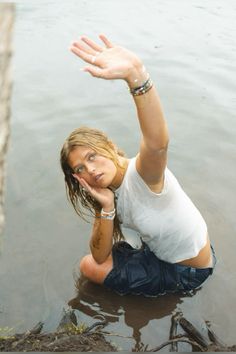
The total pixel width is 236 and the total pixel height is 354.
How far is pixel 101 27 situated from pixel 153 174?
8382mm

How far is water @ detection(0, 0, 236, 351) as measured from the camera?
3.47 meters

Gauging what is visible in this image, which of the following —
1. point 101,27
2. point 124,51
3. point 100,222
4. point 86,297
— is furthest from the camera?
point 101,27

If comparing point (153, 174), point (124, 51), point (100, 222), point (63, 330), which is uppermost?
point (124, 51)

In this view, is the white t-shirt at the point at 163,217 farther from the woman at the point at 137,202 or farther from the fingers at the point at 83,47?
the fingers at the point at 83,47

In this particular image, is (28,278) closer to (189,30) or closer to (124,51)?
(124,51)

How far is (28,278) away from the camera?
3.72 m

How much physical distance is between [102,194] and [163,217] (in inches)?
18.0

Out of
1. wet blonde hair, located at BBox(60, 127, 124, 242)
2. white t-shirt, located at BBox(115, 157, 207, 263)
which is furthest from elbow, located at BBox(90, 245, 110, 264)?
wet blonde hair, located at BBox(60, 127, 124, 242)

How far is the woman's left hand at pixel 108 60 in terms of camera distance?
2277mm

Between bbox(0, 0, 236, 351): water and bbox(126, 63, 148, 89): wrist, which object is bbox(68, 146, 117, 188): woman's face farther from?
bbox(0, 0, 236, 351): water

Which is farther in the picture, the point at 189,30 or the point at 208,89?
the point at 189,30

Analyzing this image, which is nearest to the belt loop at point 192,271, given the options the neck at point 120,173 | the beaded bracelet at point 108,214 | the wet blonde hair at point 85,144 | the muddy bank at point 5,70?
the beaded bracelet at point 108,214

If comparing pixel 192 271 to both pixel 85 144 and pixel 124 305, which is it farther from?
pixel 85 144

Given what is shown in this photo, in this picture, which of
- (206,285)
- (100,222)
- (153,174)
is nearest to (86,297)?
(100,222)
